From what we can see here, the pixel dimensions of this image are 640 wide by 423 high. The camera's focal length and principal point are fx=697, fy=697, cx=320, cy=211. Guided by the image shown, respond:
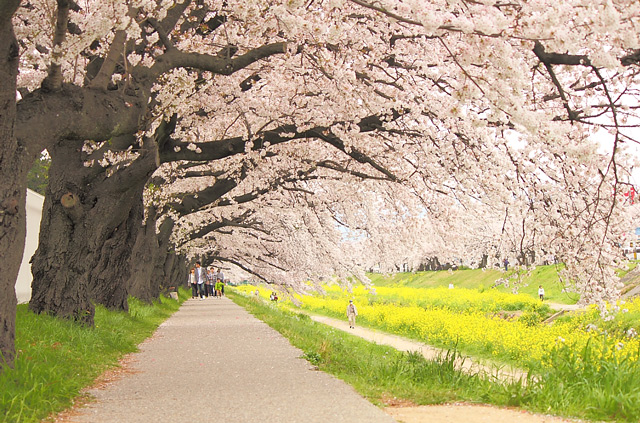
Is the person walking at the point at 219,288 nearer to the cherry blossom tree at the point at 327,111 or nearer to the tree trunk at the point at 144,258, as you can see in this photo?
the tree trunk at the point at 144,258

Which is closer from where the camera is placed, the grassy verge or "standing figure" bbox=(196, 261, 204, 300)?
the grassy verge

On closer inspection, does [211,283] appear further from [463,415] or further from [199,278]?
[463,415]

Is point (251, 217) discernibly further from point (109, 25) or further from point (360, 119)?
point (109, 25)

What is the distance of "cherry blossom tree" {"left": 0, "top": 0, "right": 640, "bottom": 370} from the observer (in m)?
6.66

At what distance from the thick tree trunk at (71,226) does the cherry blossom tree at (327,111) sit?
0.08 feet

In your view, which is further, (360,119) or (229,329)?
(229,329)

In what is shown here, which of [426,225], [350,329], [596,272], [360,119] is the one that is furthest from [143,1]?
[350,329]

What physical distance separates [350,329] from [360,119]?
62.3 feet

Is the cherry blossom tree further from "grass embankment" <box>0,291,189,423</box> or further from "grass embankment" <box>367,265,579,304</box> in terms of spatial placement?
"grass embankment" <box>367,265,579,304</box>

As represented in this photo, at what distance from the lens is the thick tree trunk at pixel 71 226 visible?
1211cm

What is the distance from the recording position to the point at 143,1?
7.25 metres

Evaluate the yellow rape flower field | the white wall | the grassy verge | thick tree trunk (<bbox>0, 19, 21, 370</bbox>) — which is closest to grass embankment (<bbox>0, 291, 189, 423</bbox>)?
thick tree trunk (<bbox>0, 19, 21, 370</bbox>)

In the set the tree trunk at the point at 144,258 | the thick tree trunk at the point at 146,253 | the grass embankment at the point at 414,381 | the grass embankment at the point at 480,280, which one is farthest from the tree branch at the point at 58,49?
the grass embankment at the point at 480,280

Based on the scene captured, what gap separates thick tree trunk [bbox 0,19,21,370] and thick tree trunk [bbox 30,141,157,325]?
4487 mm
